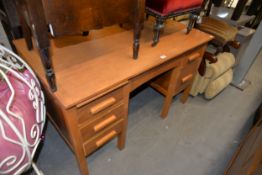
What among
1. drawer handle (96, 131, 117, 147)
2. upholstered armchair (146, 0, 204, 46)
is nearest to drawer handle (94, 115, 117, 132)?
drawer handle (96, 131, 117, 147)

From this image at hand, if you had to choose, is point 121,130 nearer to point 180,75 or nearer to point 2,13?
point 180,75

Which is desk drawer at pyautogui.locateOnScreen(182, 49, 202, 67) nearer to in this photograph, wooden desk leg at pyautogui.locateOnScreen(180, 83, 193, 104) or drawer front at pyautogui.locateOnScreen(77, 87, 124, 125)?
wooden desk leg at pyautogui.locateOnScreen(180, 83, 193, 104)

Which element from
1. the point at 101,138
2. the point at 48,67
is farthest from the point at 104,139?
the point at 48,67

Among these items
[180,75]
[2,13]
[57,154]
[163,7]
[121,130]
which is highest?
[163,7]

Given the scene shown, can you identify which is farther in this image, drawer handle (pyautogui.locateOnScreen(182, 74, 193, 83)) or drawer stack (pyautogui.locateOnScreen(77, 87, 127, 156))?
drawer handle (pyautogui.locateOnScreen(182, 74, 193, 83))

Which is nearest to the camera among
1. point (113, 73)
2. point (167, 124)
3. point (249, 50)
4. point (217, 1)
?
point (113, 73)

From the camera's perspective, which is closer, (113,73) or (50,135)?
(113,73)

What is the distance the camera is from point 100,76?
85cm

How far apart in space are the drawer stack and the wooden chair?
7.4 inches

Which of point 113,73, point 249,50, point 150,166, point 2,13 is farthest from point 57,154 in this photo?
point 249,50

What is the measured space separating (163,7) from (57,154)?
1.19m

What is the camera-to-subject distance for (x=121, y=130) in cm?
112

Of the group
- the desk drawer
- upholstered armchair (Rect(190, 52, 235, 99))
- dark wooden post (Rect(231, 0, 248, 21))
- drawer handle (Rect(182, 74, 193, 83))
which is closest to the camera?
the desk drawer

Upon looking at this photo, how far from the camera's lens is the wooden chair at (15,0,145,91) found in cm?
58
